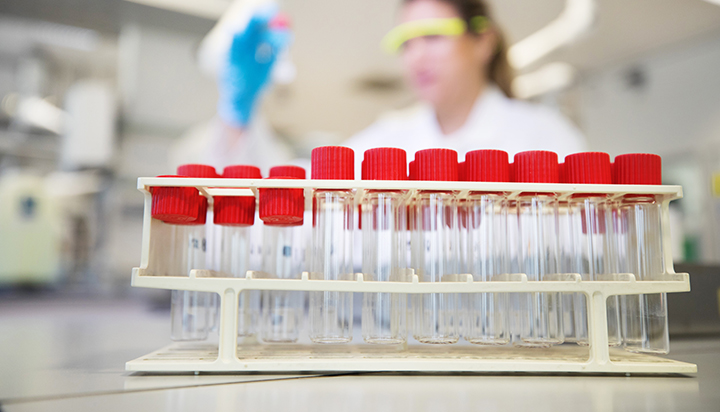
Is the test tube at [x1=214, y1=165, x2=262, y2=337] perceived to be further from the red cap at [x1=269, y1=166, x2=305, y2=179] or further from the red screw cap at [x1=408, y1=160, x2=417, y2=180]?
the red screw cap at [x1=408, y1=160, x2=417, y2=180]

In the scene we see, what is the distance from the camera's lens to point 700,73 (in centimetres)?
163

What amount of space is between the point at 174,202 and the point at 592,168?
54 cm

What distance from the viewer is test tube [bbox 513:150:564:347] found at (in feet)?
1.88

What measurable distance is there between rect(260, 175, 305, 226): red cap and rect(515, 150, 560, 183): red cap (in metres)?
0.30

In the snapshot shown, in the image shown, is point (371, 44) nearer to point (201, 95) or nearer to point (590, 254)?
point (201, 95)

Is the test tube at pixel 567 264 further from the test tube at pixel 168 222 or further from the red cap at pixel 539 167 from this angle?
the test tube at pixel 168 222

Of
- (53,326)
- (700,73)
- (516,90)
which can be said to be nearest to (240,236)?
(53,326)

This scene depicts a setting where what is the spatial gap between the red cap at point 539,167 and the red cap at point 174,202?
17.1 inches

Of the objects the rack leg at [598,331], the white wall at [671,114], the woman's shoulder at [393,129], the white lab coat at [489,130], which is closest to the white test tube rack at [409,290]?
the rack leg at [598,331]

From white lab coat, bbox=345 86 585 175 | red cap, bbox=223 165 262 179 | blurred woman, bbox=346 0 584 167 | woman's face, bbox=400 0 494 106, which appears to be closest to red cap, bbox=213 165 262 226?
red cap, bbox=223 165 262 179

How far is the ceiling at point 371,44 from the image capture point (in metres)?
1.55

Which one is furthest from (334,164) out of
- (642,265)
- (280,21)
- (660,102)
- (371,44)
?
(660,102)

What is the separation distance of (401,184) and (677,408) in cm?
35

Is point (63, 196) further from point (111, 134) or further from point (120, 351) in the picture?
point (120, 351)
